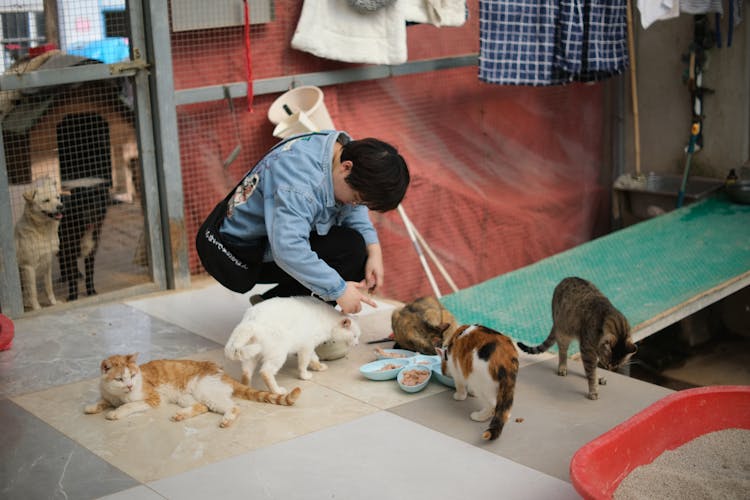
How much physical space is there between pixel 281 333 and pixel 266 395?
0.22 m

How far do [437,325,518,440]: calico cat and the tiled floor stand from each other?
0.08 meters

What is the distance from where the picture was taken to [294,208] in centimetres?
304

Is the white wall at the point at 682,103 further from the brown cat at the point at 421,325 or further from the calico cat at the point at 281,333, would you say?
the calico cat at the point at 281,333

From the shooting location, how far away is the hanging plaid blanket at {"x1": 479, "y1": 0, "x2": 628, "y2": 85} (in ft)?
16.4

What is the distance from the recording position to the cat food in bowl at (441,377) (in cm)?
312

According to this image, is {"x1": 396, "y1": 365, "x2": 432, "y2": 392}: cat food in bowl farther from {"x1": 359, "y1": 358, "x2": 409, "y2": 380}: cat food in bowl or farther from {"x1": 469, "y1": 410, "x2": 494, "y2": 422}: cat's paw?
{"x1": 469, "y1": 410, "x2": 494, "y2": 422}: cat's paw

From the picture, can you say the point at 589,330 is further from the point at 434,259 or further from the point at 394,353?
the point at 434,259

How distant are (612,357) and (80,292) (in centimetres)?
271

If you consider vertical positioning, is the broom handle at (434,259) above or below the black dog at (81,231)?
below

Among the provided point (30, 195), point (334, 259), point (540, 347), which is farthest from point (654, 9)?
point (30, 195)

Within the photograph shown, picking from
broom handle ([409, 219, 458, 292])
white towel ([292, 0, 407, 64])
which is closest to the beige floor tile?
white towel ([292, 0, 407, 64])

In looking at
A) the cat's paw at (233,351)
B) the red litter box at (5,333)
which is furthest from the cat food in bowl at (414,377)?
the red litter box at (5,333)

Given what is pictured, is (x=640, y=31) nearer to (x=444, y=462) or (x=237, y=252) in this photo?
(x=237, y=252)

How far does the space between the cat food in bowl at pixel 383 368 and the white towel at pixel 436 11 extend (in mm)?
2122
